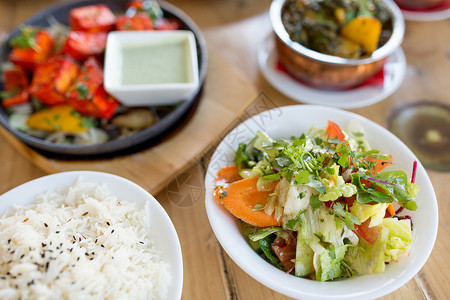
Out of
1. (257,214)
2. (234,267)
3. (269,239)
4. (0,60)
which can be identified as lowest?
(234,267)

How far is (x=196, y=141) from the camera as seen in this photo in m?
1.74

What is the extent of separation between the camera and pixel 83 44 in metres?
1.85

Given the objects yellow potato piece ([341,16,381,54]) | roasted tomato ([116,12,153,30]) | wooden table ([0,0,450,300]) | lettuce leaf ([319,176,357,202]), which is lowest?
wooden table ([0,0,450,300])

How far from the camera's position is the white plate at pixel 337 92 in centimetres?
190

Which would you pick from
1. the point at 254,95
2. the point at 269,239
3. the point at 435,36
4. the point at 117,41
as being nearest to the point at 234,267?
the point at 269,239

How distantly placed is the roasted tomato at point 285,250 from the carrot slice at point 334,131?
0.42 m

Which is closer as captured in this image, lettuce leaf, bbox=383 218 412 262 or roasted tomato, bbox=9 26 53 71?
lettuce leaf, bbox=383 218 412 262

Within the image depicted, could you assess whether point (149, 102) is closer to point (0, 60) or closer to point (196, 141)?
point (196, 141)

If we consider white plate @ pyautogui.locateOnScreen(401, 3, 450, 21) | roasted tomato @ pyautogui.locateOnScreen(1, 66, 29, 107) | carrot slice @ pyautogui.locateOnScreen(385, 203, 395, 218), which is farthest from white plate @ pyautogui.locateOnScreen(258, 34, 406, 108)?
roasted tomato @ pyautogui.locateOnScreen(1, 66, 29, 107)

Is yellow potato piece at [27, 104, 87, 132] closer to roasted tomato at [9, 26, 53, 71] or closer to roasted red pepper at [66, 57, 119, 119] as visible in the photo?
roasted red pepper at [66, 57, 119, 119]

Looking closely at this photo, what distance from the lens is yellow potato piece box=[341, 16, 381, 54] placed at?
173 centimetres

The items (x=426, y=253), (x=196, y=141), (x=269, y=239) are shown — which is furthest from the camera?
(x=196, y=141)

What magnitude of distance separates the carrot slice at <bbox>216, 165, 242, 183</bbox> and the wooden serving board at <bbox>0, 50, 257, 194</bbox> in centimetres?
34

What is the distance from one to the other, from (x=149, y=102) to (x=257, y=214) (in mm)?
861
